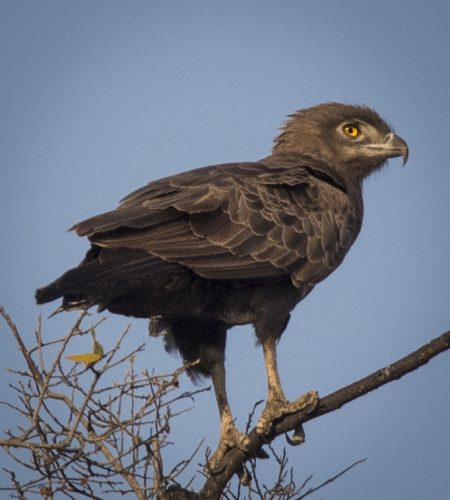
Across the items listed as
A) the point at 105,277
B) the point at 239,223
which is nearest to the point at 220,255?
the point at 239,223

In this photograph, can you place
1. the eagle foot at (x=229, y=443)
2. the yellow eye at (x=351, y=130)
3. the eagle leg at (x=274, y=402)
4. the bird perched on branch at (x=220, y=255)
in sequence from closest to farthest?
the bird perched on branch at (x=220, y=255) < the eagle leg at (x=274, y=402) < the eagle foot at (x=229, y=443) < the yellow eye at (x=351, y=130)

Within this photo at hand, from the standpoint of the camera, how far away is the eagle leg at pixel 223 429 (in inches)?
294

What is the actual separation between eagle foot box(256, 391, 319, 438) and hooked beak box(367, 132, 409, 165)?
3337 mm

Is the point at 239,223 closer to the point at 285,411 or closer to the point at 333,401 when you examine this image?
the point at 285,411

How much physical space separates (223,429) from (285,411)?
0.71m

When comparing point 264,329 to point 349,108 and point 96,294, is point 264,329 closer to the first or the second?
point 96,294

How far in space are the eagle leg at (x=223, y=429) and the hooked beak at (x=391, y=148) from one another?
299cm

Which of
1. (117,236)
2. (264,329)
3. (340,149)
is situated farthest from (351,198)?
(117,236)

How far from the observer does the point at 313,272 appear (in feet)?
27.0

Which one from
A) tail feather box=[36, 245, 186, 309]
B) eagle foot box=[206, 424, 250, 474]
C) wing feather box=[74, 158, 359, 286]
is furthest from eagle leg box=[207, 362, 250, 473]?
tail feather box=[36, 245, 186, 309]

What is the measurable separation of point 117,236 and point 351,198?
2851 millimetres

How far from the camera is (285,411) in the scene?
7.42 m

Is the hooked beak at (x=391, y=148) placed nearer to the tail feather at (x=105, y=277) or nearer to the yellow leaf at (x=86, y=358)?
the tail feather at (x=105, y=277)

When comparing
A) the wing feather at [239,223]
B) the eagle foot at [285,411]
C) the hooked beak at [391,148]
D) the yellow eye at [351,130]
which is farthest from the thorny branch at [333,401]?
the yellow eye at [351,130]
